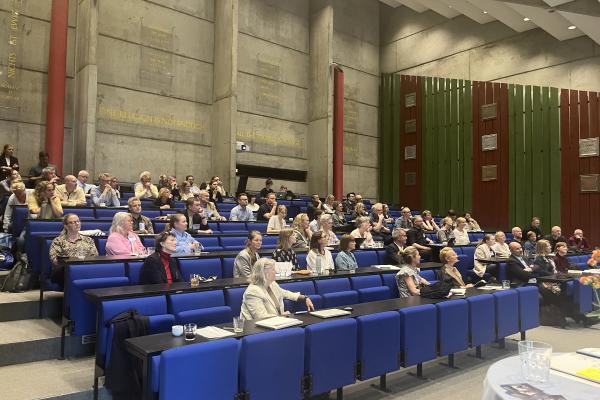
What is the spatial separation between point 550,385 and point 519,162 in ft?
38.5

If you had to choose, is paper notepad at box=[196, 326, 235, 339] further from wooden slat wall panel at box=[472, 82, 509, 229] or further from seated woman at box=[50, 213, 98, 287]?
wooden slat wall panel at box=[472, 82, 509, 229]

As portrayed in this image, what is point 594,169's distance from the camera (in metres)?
11.1

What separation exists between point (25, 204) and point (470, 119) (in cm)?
1138

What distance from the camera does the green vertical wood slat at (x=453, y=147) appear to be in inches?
539

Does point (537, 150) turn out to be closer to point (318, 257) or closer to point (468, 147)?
point (468, 147)

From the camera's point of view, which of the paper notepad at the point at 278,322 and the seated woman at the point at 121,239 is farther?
the seated woman at the point at 121,239

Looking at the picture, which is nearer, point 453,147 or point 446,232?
point 446,232

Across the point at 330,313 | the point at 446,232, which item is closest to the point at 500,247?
the point at 446,232

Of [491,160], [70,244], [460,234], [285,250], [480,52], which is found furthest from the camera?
[480,52]

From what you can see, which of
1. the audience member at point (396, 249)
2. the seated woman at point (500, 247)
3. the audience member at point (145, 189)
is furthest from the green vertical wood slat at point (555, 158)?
the audience member at point (145, 189)

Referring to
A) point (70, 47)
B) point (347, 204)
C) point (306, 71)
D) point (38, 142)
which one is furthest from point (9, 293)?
point (306, 71)

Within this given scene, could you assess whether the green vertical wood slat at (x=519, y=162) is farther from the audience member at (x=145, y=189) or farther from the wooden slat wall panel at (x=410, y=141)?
the audience member at (x=145, y=189)

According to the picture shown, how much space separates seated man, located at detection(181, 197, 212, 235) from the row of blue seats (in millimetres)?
3214

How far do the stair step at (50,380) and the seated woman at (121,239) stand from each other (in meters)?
1.23
